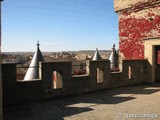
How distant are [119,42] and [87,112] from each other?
11.6m

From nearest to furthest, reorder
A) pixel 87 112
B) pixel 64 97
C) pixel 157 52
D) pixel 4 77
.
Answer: pixel 87 112 < pixel 4 77 < pixel 64 97 < pixel 157 52

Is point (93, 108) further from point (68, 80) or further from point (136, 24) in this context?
point (136, 24)

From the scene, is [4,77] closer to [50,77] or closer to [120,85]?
[50,77]

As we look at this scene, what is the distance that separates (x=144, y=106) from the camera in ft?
33.2

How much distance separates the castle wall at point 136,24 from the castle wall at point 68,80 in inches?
81.8

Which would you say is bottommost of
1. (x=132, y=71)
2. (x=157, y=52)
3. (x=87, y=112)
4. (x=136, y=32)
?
(x=87, y=112)

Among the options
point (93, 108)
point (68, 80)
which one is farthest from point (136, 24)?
point (93, 108)

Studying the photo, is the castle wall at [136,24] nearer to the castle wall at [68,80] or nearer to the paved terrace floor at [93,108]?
the castle wall at [68,80]

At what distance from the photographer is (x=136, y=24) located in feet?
60.4

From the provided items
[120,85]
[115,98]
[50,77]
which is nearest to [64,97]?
[50,77]

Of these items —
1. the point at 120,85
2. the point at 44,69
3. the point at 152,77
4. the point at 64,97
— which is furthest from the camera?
the point at 152,77

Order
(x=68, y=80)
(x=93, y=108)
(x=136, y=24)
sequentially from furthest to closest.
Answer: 1. (x=136, y=24)
2. (x=68, y=80)
3. (x=93, y=108)

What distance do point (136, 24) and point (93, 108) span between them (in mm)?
10531

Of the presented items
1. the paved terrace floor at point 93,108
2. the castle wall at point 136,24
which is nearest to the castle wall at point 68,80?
the paved terrace floor at point 93,108
